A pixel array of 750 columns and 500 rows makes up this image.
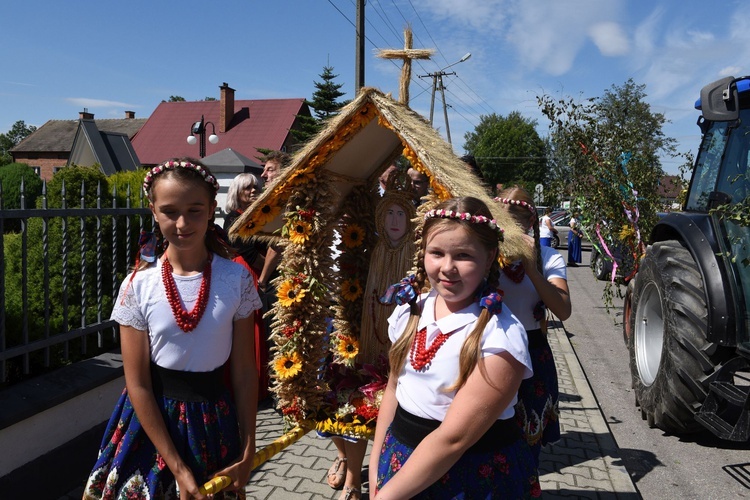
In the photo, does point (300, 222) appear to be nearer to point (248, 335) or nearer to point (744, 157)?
point (248, 335)

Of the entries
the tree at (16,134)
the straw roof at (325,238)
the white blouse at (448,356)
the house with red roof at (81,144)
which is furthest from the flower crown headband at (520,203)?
the tree at (16,134)

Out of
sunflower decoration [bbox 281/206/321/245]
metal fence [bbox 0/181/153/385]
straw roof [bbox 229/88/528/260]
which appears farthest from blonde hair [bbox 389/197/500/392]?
metal fence [bbox 0/181/153/385]

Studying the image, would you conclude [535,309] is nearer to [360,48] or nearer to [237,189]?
[237,189]

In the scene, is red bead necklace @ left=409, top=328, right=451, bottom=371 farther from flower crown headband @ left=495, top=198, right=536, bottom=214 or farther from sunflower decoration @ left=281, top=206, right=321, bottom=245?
flower crown headband @ left=495, top=198, right=536, bottom=214

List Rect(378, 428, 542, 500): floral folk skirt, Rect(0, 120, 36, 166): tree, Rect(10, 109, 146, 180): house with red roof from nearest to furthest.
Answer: Rect(378, 428, 542, 500): floral folk skirt < Rect(10, 109, 146, 180): house with red roof < Rect(0, 120, 36, 166): tree

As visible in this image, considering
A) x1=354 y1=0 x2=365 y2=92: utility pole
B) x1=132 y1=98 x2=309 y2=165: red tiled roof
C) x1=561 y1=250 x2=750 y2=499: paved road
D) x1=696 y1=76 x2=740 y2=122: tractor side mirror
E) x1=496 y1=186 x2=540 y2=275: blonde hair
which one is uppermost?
x1=132 y1=98 x2=309 y2=165: red tiled roof

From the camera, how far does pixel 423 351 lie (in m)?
1.89

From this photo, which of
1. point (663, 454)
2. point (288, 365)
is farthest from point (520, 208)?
point (663, 454)

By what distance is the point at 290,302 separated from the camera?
324cm

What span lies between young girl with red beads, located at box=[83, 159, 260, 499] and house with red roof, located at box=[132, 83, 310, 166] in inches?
1321

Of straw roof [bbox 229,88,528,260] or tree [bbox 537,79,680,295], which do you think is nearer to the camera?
straw roof [bbox 229,88,528,260]

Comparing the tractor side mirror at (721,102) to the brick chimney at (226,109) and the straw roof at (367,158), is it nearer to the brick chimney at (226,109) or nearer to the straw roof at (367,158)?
the straw roof at (367,158)

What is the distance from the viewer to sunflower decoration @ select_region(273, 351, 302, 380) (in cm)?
323

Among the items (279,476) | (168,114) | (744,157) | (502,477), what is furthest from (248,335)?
(168,114)
